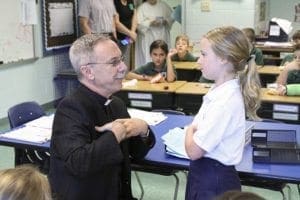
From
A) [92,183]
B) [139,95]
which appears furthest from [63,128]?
[139,95]

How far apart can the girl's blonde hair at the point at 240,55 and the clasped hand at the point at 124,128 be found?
0.50 m

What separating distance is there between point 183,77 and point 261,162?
3353 millimetres

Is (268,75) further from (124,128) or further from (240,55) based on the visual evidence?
(124,128)

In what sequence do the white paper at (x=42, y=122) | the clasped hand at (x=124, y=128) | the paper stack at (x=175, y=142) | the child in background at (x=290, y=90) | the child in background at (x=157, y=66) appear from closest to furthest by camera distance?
the clasped hand at (x=124, y=128), the paper stack at (x=175, y=142), the white paper at (x=42, y=122), the child in background at (x=290, y=90), the child in background at (x=157, y=66)

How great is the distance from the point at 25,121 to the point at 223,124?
1.57m

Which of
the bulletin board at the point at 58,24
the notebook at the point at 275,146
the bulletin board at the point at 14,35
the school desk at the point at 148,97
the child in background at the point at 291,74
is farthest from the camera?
the bulletin board at the point at 58,24

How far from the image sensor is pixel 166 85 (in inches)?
176

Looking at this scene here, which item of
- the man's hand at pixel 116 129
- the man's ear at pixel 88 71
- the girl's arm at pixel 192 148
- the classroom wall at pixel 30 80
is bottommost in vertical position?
the classroom wall at pixel 30 80

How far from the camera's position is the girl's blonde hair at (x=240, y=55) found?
1.97 meters

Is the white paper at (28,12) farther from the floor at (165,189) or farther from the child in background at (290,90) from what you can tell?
the child in background at (290,90)

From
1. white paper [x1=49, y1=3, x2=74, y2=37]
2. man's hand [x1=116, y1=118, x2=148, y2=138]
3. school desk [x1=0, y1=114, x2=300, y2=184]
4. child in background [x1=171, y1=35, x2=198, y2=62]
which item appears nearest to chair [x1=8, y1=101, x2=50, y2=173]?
school desk [x1=0, y1=114, x2=300, y2=184]

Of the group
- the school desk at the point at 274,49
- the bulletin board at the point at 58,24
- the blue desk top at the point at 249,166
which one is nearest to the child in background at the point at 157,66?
the bulletin board at the point at 58,24

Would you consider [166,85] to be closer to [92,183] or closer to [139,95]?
[139,95]

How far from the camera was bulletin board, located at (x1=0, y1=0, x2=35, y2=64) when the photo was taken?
17.2ft
